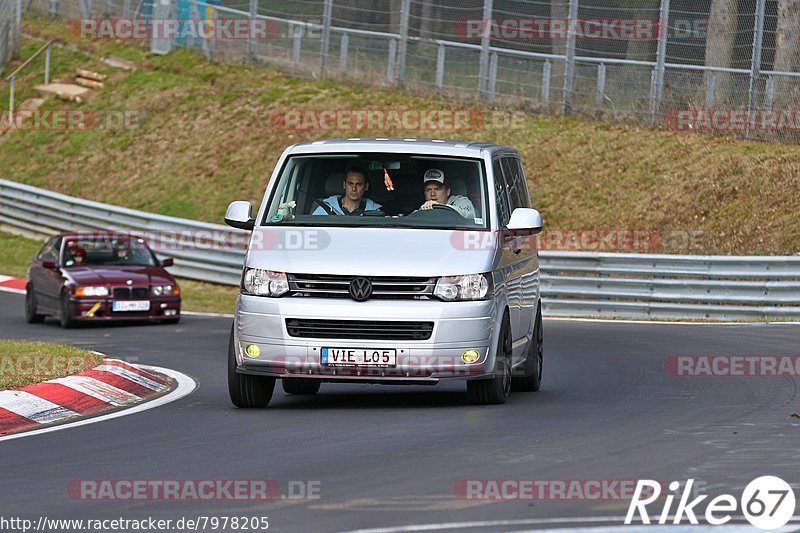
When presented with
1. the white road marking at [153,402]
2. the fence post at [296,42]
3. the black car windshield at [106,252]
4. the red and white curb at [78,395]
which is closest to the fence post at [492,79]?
the fence post at [296,42]

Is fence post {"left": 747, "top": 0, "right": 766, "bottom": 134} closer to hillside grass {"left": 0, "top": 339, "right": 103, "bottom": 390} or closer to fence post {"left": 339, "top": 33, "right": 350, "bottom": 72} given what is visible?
fence post {"left": 339, "top": 33, "right": 350, "bottom": 72}

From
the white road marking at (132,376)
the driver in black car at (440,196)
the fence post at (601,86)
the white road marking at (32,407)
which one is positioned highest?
the fence post at (601,86)

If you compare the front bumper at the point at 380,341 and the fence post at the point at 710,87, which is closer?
the front bumper at the point at 380,341

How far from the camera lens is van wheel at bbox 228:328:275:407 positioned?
463 inches

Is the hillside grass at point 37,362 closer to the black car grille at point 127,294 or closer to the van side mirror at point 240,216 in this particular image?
the van side mirror at point 240,216

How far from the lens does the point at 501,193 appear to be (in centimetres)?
1252

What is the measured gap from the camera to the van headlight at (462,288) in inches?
440

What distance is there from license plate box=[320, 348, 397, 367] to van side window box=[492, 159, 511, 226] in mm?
1679

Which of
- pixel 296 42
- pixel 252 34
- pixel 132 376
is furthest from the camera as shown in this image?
pixel 252 34

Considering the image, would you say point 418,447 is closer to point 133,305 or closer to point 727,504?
point 727,504

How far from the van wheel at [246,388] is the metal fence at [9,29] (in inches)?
1387

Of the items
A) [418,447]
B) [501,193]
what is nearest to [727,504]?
[418,447]

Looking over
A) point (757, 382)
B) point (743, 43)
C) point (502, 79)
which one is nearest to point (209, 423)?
point (757, 382)

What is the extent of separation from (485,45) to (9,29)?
18.1m
